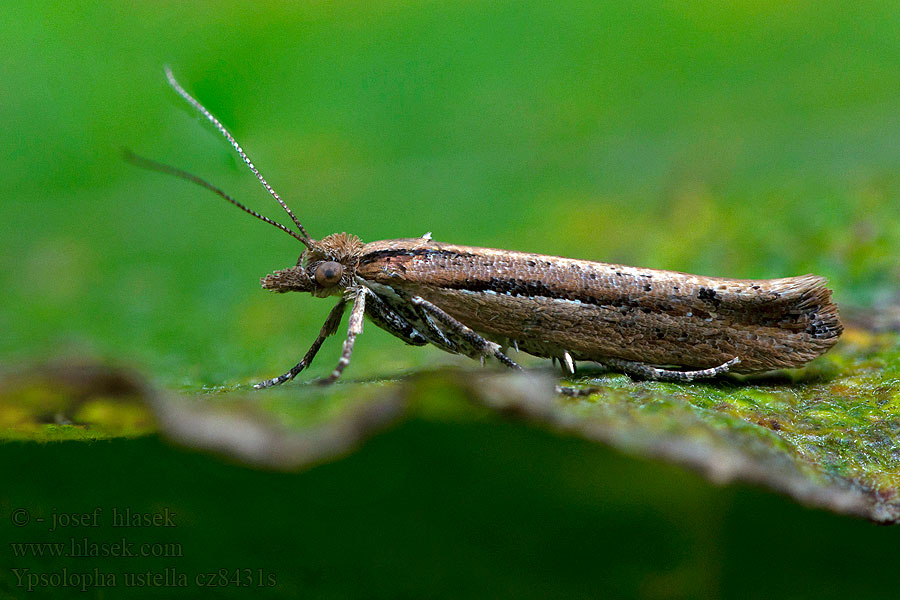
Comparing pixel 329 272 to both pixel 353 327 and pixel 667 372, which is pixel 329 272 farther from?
pixel 667 372

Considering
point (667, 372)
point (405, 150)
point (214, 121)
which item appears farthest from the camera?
point (405, 150)

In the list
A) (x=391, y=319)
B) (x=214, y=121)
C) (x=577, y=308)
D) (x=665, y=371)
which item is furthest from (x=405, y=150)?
(x=665, y=371)

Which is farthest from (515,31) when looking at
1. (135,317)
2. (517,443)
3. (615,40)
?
(517,443)

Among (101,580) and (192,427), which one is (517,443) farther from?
(101,580)

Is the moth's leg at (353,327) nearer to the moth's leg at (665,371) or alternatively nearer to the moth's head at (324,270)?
the moth's head at (324,270)

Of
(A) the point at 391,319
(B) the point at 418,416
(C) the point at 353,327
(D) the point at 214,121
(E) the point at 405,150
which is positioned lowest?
(B) the point at 418,416

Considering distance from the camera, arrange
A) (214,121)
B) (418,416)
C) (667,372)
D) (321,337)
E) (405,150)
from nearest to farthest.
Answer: (418,416), (667,372), (214,121), (321,337), (405,150)

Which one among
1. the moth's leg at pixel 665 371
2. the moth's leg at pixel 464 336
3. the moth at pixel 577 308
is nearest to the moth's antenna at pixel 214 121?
the moth at pixel 577 308

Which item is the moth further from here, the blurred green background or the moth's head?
the blurred green background
